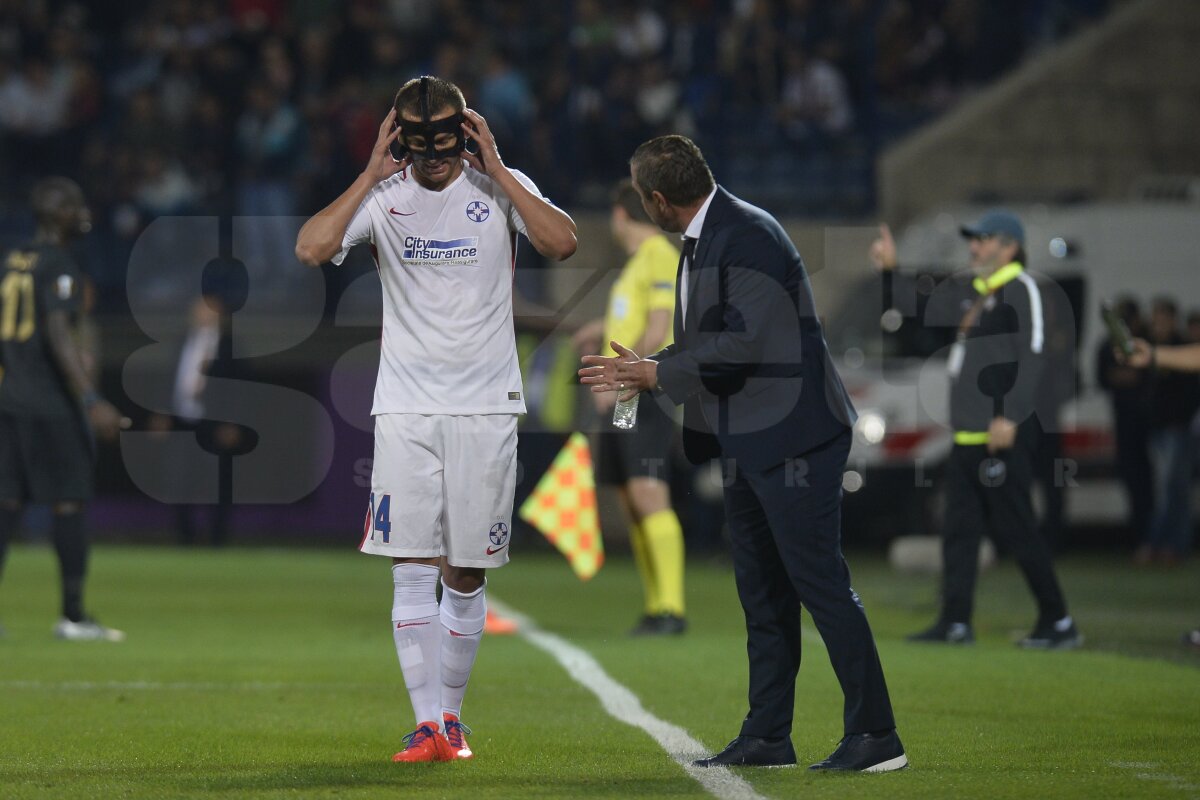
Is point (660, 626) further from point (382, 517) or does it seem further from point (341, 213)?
point (341, 213)

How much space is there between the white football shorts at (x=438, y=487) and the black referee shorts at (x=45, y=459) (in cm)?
484

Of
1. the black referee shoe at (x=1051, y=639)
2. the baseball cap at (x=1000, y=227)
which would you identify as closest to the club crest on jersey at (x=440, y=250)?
the baseball cap at (x=1000, y=227)

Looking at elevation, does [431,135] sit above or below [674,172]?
above

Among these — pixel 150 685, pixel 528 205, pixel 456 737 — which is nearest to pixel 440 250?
pixel 528 205

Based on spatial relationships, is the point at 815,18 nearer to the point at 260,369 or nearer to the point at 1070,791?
the point at 260,369

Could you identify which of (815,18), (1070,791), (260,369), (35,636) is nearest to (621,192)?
(35,636)

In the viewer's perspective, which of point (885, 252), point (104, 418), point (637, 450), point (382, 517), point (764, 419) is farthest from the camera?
point (637, 450)

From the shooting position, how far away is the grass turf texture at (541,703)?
6133 mm

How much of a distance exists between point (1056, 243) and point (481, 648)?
394 inches

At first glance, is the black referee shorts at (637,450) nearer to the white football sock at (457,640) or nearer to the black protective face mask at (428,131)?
the white football sock at (457,640)

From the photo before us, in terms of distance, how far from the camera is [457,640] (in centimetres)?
672

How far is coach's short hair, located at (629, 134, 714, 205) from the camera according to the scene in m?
6.38

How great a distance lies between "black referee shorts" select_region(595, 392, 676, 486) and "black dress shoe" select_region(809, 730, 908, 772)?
4.75 meters

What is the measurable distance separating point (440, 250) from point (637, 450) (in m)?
4.54
